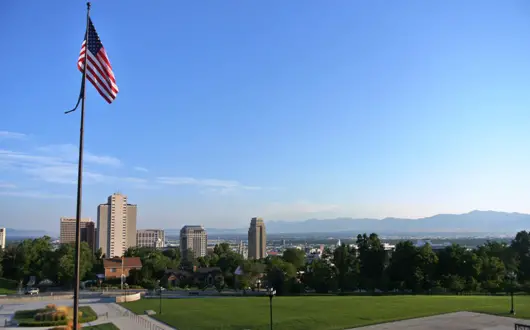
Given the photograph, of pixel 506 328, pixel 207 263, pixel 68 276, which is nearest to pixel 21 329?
pixel 506 328

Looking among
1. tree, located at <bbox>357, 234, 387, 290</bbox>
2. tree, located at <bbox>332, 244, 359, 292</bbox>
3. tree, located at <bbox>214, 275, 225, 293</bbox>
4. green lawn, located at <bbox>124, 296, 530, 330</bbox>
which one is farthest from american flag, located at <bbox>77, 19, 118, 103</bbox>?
tree, located at <bbox>357, 234, 387, 290</bbox>

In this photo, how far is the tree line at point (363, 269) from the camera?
61.8 meters

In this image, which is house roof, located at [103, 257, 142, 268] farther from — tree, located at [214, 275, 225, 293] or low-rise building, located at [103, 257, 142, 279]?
tree, located at [214, 275, 225, 293]

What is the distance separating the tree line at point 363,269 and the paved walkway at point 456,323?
91.9 ft

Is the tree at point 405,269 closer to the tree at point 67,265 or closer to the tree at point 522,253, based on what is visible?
the tree at point 522,253

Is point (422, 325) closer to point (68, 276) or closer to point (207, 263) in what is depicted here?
point (68, 276)

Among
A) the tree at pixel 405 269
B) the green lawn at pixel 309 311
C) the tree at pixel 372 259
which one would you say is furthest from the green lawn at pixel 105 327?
the tree at pixel 405 269

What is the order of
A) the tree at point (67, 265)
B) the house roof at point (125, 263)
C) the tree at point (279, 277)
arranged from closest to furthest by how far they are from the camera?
the tree at point (279, 277)
the tree at point (67, 265)
the house roof at point (125, 263)

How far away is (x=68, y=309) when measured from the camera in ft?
128

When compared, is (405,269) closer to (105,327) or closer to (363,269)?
(363,269)

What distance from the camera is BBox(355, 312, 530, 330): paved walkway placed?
29.5 meters

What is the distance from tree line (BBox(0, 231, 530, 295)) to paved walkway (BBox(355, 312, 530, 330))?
91.9 feet

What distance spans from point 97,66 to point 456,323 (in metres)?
28.7

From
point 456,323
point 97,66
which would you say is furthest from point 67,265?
point 97,66
